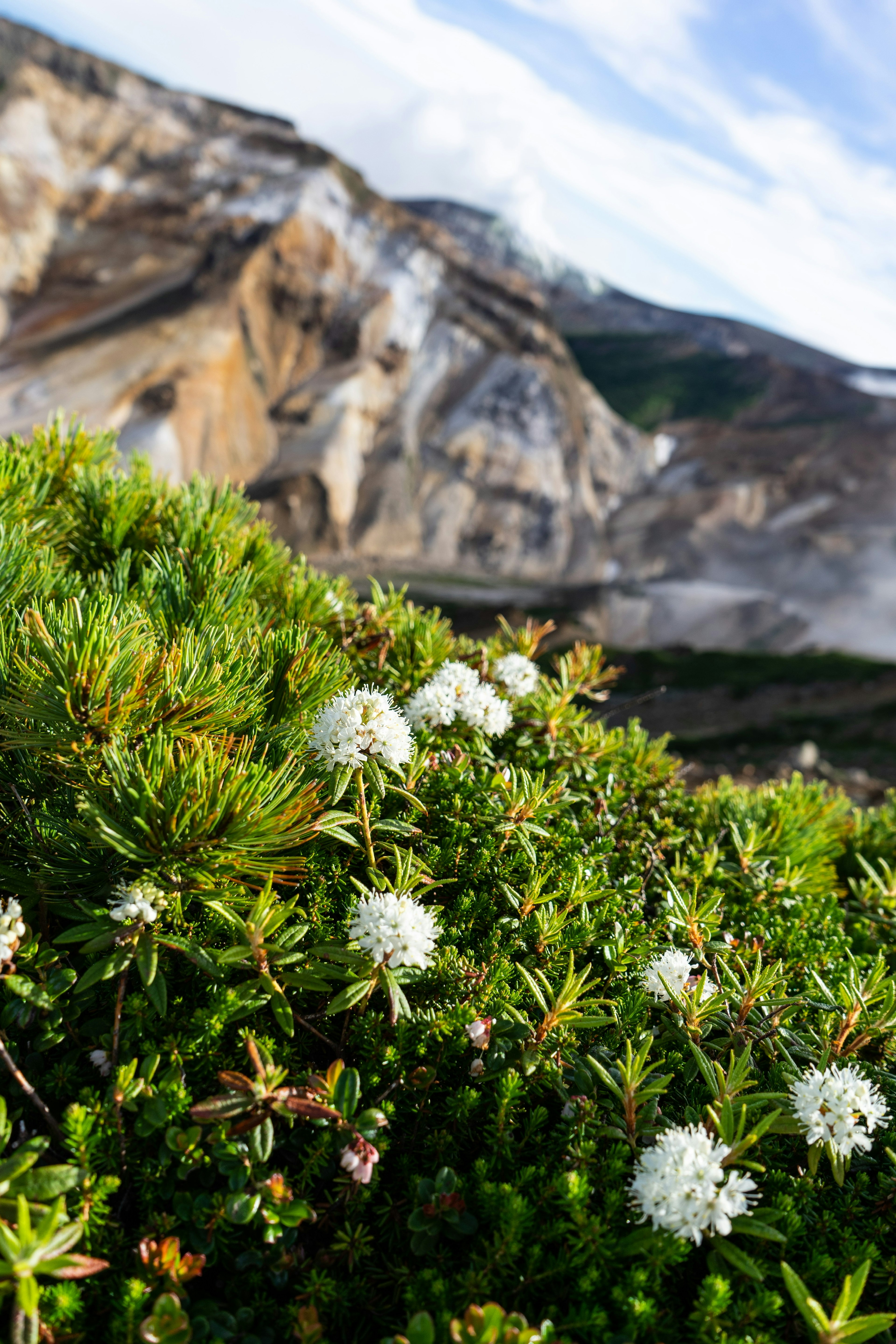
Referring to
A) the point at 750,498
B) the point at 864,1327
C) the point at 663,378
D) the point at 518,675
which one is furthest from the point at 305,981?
the point at 663,378

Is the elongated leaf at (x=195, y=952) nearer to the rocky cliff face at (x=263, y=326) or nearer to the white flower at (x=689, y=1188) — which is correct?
the white flower at (x=689, y=1188)

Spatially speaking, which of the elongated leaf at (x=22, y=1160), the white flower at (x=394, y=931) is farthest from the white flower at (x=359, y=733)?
the elongated leaf at (x=22, y=1160)

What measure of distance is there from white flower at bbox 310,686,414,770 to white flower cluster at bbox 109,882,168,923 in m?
0.59

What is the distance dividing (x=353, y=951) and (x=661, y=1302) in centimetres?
97

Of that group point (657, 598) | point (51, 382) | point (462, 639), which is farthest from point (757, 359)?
point (462, 639)

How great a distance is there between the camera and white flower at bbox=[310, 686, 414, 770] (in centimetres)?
207

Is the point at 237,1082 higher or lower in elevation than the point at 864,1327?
lower

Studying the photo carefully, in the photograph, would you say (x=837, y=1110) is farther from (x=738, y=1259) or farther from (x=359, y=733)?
(x=359, y=733)

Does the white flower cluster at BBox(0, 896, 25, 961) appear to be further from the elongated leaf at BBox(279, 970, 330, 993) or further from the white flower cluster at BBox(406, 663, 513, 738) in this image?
the white flower cluster at BBox(406, 663, 513, 738)

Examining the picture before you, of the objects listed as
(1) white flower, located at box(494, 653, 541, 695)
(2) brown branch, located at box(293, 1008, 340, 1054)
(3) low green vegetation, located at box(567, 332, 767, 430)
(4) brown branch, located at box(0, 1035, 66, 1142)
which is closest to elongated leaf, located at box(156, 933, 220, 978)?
(2) brown branch, located at box(293, 1008, 340, 1054)

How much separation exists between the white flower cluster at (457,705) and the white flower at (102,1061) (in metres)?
1.36

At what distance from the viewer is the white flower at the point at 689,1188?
1530 mm

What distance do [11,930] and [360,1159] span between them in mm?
936

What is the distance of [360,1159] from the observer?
1567mm
